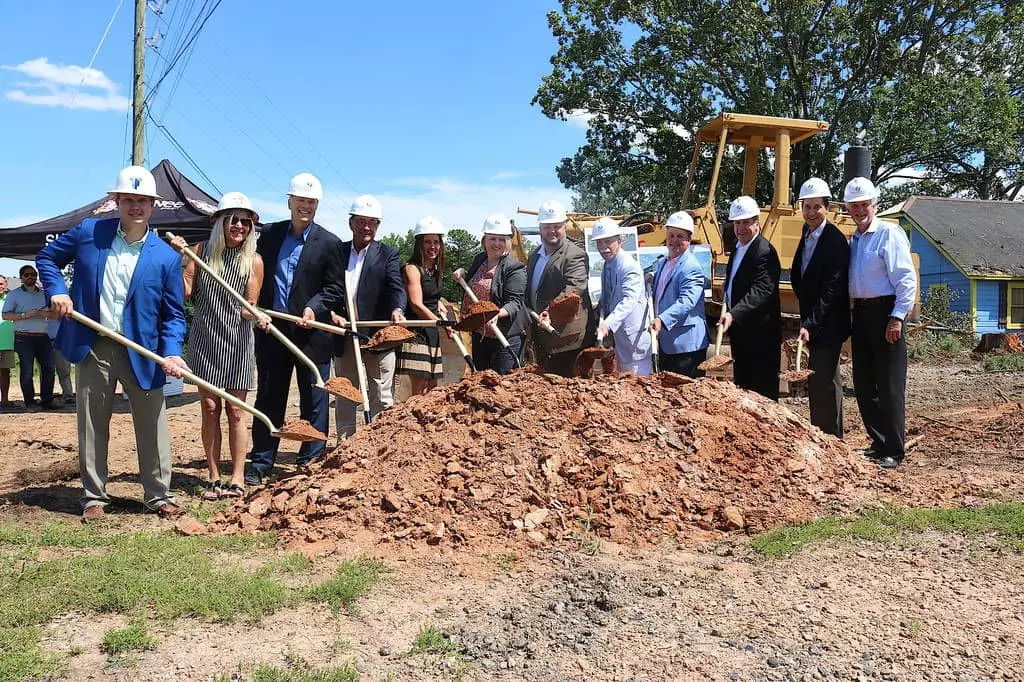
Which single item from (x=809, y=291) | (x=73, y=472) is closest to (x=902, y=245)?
(x=809, y=291)

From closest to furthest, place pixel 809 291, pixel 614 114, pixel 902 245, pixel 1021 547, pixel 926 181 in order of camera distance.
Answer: pixel 1021 547 < pixel 902 245 < pixel 809 291 < pixel 614 114 < pixel 926 181

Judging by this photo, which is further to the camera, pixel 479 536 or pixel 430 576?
pixel 479 536

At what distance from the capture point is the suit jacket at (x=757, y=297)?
20.1ft

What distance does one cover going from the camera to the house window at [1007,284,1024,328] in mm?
23906

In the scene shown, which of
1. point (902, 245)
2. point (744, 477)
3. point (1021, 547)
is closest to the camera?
point (1021, 547)

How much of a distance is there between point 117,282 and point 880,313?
4617 millimetres

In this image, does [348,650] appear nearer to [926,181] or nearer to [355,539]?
[355,539]

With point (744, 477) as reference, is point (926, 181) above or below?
above

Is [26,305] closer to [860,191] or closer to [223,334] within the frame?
[223,334]

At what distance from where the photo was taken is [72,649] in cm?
317

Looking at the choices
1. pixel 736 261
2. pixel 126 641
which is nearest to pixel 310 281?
pixel 736 261

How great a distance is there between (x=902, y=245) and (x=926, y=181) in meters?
27.1

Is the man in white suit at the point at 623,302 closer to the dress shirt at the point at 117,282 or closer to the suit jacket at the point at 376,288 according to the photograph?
the suit jacket at the point at 376,288

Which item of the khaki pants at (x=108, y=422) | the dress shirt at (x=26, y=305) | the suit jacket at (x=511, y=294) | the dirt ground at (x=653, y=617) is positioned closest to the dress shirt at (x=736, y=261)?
the suit jacket at (x=511, y=294)
